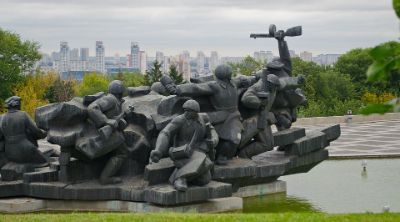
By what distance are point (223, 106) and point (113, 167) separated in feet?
7.45

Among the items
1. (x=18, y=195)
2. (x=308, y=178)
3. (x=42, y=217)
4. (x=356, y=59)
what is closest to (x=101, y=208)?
(x=18, y=195)

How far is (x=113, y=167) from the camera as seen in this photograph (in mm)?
11359

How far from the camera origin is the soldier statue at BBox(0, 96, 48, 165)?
11797 mm

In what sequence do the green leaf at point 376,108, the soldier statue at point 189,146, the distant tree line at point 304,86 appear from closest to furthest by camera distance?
1. the green leaf at point 376,108
2. the soldier statue at point 189,146
3. the distant tree line at point 304,86

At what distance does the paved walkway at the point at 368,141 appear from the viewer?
21047 mm

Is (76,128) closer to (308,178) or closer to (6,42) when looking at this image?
(308,178)

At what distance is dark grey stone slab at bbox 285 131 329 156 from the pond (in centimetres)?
79

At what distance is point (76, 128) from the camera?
1125 centimetres

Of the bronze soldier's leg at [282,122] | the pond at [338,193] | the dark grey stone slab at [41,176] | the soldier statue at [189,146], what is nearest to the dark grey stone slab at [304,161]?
the pond at [338,193]

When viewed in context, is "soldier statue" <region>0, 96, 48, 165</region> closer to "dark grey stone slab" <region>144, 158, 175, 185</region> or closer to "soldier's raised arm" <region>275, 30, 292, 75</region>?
"dark grey stone slab" <region>144, 158, 175, 185</region>

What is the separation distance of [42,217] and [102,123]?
11.1 feet

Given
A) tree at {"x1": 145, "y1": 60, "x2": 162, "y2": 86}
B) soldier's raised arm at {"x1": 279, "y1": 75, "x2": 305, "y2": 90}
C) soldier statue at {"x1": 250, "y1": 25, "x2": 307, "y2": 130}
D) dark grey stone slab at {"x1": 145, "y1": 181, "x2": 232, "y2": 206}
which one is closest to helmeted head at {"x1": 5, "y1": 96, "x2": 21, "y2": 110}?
dark grey stone slab at {"x1": 145, "y1": 181, "x2": 232, "y2": 206}

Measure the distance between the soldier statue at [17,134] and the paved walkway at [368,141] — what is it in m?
10.7

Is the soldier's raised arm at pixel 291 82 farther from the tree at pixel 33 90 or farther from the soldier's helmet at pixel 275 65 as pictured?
the tree at pixel 33 90
